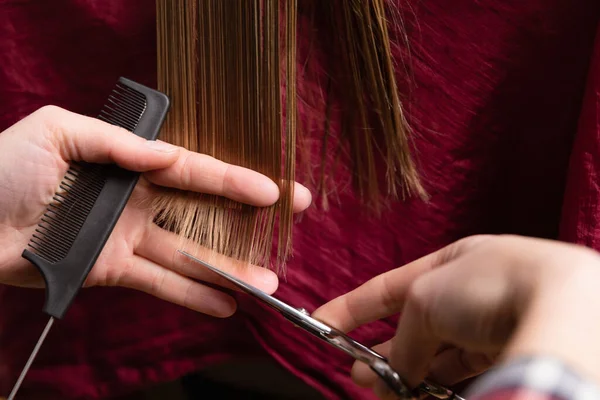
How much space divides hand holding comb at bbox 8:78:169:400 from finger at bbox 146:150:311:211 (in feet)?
0.12

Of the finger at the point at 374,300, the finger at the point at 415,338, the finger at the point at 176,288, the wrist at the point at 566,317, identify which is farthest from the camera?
the finger at the point at 176,288

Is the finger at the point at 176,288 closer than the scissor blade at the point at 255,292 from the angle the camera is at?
No

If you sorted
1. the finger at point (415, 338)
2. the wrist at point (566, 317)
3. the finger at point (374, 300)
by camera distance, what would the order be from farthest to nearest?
the finger at point (374, 300)
the finger at point (415, 338)
the wrist at point (566, 317)

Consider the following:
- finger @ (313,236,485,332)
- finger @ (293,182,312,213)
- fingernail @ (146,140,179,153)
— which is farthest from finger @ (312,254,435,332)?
fingernail @ (146,140,179,153)

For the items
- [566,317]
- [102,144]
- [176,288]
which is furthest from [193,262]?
[566,317]

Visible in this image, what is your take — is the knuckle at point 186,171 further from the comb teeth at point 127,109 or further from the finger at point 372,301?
the finger at point 372,301

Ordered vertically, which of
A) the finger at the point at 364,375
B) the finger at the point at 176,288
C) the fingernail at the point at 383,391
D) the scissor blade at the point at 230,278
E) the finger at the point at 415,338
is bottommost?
the finger at the point at 176,288

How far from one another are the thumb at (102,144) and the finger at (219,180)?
0.02m

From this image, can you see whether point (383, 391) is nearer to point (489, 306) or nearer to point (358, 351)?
point (358, 351)

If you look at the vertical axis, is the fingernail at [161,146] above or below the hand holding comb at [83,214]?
above

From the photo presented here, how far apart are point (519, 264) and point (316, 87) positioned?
0.33 m

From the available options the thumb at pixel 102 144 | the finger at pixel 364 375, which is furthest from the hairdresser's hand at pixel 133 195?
the finger at pixel 364 375

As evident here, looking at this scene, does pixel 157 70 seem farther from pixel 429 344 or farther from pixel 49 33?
pixel 429 344

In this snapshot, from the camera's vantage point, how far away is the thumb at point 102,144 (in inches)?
22.2
